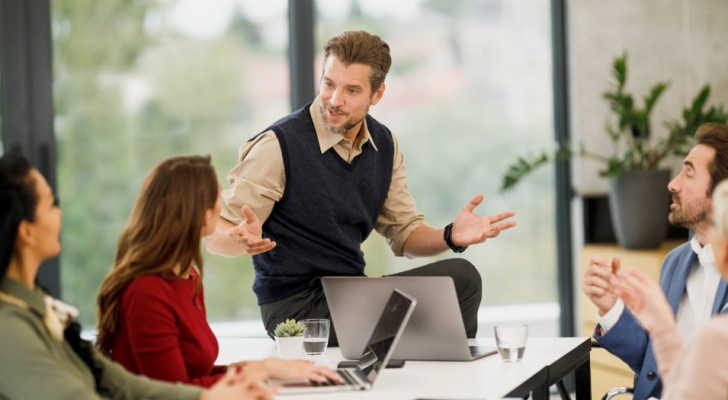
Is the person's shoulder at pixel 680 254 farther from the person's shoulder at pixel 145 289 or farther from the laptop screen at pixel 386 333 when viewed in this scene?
the person's shoulder at pixel 145 289

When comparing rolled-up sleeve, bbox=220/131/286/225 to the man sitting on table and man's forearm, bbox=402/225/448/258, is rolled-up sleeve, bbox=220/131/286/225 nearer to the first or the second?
the man sitting on table

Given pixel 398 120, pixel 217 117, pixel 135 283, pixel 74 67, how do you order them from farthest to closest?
pixel 398 120
pixel 217 117
pixel 74 67
pixel 135 283

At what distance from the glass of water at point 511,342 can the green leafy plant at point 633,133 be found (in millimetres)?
2720

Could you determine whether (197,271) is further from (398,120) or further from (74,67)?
(398,120)

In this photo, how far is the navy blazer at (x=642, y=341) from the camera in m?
2.97

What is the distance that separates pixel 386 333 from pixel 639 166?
310cm

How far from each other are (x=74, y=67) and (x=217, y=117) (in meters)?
0.73

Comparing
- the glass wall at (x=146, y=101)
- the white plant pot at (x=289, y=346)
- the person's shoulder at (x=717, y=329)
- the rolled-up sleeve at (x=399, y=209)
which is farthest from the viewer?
the glass wall at (x=146, y=101)

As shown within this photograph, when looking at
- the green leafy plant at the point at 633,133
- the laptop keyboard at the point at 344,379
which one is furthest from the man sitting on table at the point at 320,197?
the green leafy plant at the point at 633,133

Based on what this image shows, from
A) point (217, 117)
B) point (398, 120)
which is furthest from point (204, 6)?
point (398, 120)

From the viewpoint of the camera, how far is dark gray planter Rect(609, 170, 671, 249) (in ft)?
17.3

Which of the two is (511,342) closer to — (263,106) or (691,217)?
(691,217)

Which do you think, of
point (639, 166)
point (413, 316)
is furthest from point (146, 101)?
point (413, 316)

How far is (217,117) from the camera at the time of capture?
5.20 meters
